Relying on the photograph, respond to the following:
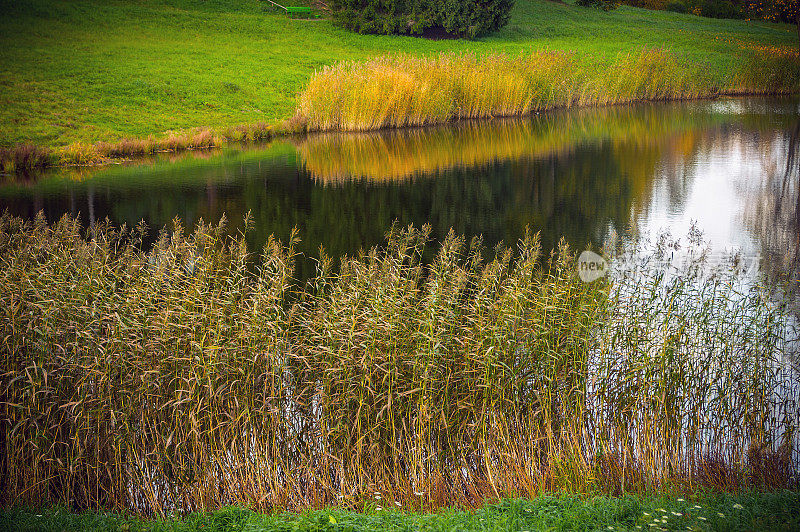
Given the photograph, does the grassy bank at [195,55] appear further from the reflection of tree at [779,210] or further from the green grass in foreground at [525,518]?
the green grass in foreground at [525,518]

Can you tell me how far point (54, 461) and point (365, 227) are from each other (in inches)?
357

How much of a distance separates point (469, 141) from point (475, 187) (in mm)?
6088

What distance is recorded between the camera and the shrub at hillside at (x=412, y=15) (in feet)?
150

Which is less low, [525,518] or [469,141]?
[469,141]

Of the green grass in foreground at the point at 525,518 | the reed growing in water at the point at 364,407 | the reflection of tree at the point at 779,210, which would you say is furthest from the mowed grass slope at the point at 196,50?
the green grass in foreground at the point at 525,518

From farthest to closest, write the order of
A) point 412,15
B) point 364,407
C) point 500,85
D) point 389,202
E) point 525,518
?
point 412,15 → point 500,85 → point 389,202 → point 364,407 → point 525,518

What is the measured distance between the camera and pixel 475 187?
1825 cm

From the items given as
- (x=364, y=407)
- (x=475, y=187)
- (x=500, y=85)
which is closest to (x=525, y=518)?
(x=364, y=407)

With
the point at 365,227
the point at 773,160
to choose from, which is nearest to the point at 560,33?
the point at 773,160

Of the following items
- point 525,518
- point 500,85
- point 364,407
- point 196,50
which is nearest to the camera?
point 525,518

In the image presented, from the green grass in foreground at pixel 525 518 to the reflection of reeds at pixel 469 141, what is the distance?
45.3 ft

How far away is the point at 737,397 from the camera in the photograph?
692 cm

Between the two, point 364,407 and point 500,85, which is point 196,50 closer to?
point 500,85

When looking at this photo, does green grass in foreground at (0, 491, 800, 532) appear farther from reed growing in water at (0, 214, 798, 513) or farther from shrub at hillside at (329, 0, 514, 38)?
shrub at hillside at (329, 0, 514, 38)
